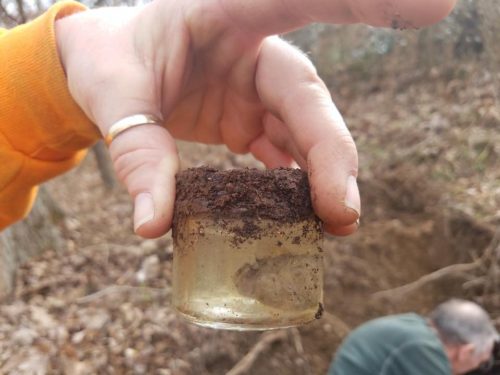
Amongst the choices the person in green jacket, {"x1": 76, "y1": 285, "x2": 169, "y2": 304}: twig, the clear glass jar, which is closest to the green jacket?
the person in green jacket

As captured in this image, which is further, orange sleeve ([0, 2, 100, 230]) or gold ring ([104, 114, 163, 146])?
orange sleeve ([0, 2, 100, 230])

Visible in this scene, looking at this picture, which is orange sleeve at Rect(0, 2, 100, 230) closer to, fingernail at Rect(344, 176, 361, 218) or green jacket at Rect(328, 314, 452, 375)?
fingernail at Rect(344, 176, 361, 218)

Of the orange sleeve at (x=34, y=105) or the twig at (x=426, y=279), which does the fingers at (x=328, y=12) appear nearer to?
the orange sleeve at (x=34, y=105)

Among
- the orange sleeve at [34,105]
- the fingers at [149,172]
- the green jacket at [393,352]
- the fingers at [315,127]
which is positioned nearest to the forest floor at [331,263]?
the green jacket at [393,352]

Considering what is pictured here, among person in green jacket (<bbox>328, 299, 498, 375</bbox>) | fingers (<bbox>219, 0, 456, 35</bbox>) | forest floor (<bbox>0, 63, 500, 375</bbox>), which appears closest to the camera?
fingers (<bbox>219, 0, 456, 35</bbox>)

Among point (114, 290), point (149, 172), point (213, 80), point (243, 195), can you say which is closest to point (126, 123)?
point (149, 172)

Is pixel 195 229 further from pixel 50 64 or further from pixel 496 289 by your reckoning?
pixel 496 289
